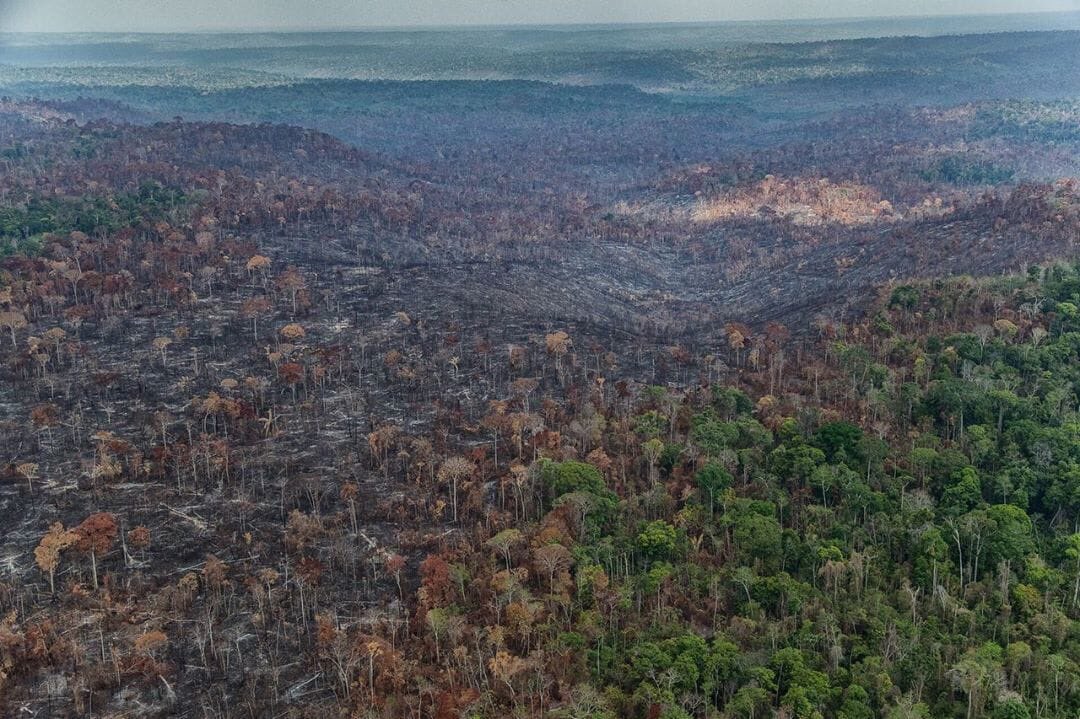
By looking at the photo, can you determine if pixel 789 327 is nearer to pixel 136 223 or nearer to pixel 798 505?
pixel 798 505

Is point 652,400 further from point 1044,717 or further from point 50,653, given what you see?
point 50,653

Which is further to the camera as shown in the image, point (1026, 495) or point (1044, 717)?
point (1026, 495)

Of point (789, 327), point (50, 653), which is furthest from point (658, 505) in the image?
point (789, 327)

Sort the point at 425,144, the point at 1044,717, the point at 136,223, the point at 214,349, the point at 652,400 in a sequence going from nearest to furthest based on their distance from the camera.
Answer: the point at 1044,717 < the point at 652,400 < the point at 214,349 < the point at 136,223 < the point at 425,144

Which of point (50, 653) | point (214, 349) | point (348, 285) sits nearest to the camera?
point (50, 653)

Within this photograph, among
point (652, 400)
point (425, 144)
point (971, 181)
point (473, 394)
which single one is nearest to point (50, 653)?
point (473, 394)

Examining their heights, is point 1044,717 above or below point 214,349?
below
